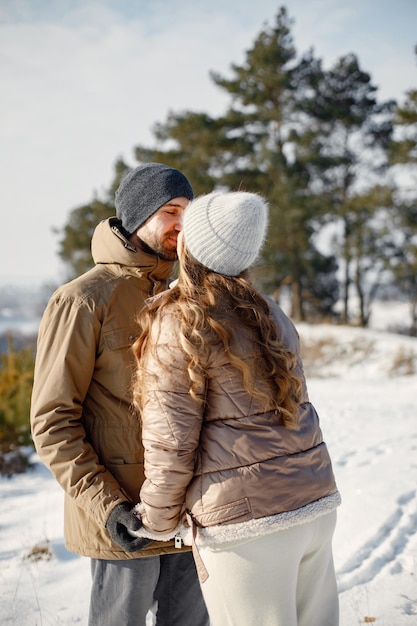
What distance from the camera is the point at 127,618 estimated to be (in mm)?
1974

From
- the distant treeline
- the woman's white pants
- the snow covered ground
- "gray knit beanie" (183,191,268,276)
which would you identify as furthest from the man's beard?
the distant treeline

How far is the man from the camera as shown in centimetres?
191

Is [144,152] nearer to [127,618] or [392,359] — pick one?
[392,359]

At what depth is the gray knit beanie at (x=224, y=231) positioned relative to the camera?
1.76 metres

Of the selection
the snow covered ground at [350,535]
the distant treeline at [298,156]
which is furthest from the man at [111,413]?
the distant treeline at [298,156]

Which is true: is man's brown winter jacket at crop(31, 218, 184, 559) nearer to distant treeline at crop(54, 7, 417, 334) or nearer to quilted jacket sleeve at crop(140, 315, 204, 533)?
quilted jacket sleeve at crop(140, 315, 204, 533)

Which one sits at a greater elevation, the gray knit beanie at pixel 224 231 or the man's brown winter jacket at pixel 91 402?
the gray knit beanie at pixel 224 231

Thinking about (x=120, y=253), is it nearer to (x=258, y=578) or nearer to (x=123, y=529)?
(x=123, y=529)

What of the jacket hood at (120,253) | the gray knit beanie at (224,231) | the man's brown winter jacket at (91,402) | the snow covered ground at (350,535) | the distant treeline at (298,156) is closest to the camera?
the gray knit beanie at (224,231)

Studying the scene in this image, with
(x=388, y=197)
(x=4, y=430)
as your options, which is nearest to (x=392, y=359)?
(x=388, y=197)

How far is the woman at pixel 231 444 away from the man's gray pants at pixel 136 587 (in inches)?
13.0

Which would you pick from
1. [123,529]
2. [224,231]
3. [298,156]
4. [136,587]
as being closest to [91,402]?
[123,529]

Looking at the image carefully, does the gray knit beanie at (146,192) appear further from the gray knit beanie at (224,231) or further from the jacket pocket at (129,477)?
the jacket pocket at (129,477)

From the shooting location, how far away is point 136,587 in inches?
78.4
